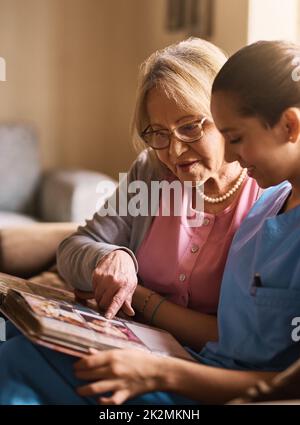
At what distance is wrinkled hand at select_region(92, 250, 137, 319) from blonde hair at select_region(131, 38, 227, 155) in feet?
1.04

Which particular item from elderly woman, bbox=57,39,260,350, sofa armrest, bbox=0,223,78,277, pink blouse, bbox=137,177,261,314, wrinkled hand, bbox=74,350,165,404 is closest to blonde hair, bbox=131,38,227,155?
elderly woman, bbox=57,39,260,350

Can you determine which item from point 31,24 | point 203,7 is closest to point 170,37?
point 203,7

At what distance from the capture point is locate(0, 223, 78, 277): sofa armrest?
2075 mm

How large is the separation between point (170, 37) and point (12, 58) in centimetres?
93

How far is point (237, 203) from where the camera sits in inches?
54.1

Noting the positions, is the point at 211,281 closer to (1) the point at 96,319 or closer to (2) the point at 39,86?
(1) the point at 96,319

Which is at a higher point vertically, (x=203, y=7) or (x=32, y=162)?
(x=203, y=7)

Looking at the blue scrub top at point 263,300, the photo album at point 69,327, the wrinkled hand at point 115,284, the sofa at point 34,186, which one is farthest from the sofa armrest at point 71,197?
the blue scrub top at point 263,300

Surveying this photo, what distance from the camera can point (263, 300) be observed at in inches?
40.4

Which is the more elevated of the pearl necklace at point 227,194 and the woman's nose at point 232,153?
the woman's nose at point 232,153

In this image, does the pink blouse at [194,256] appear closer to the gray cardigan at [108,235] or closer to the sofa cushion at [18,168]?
the gray cardigan at [108,235]

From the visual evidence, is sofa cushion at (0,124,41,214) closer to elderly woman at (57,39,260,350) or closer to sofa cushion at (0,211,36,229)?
sofa cushion at (0,211,36,229)

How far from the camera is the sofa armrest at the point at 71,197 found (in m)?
3.05

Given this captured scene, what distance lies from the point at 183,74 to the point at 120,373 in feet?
2.26
